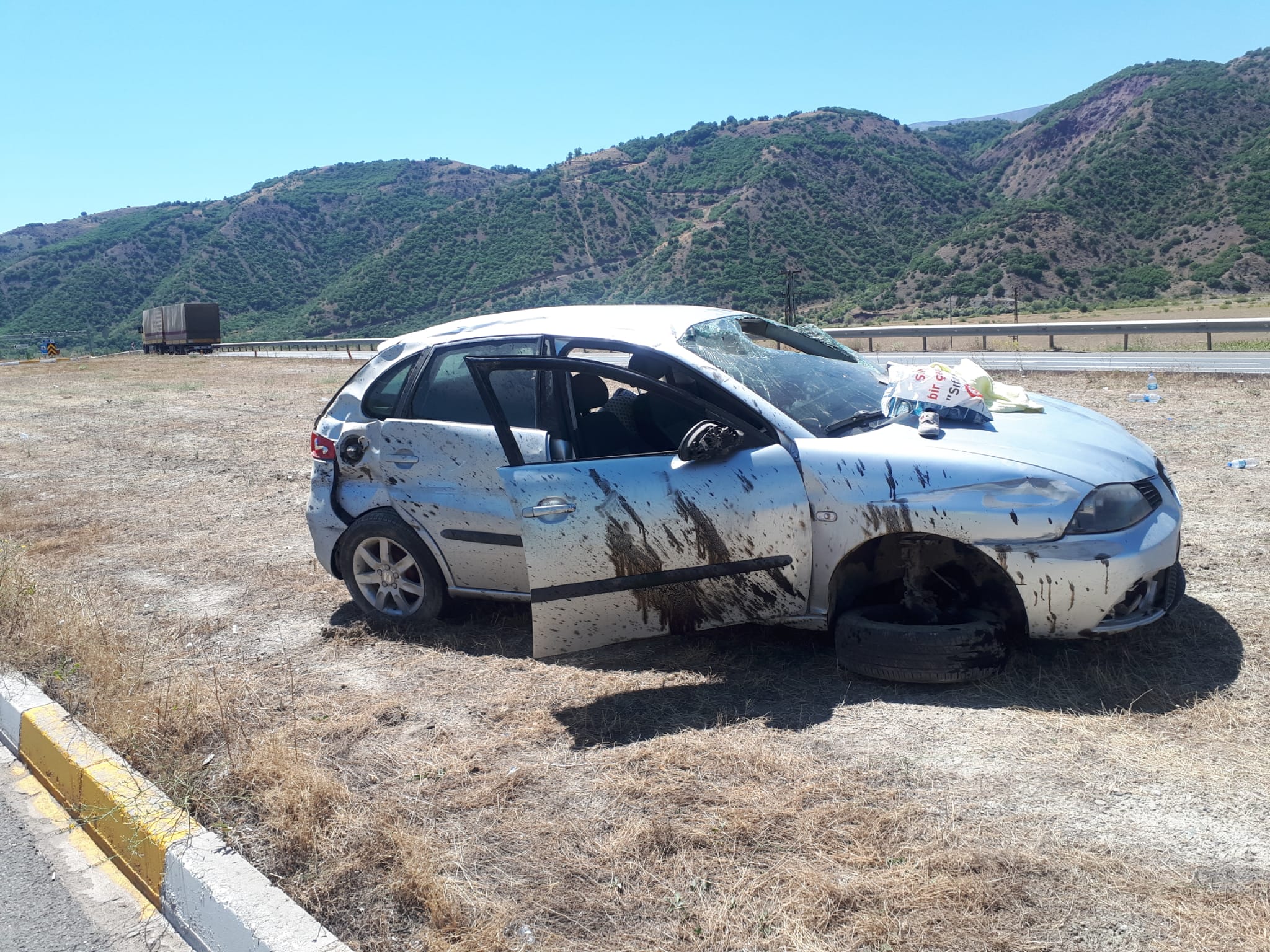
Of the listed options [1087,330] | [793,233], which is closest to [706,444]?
[1087,330]

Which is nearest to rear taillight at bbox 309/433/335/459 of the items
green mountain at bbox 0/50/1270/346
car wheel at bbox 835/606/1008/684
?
car wheel at bbox 835/606/1008/684

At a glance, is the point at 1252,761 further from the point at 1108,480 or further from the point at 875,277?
the point at 875,277

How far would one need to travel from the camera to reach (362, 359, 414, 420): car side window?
562 centimetres

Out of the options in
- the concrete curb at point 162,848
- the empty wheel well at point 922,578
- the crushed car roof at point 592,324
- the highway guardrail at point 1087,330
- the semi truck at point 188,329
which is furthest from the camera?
the semi truck at point 188,329

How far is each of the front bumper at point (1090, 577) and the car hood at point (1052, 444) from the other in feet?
0.84

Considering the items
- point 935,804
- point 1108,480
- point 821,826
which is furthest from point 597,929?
point 1108,480

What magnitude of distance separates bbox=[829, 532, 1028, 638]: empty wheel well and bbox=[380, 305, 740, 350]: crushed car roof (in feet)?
4.57

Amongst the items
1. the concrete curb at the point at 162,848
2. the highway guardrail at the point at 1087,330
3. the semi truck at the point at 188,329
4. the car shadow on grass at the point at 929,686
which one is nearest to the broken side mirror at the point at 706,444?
the car shadow on grass at the point at 929,686

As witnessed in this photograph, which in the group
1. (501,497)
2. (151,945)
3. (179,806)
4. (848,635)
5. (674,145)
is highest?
(674,145)

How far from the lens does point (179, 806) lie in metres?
3.56

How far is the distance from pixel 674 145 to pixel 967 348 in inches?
3509

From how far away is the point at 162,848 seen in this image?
11.0ft

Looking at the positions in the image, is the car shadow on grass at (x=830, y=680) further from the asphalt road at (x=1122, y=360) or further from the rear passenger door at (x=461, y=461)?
the asphalt road at (x=1122, y=360)

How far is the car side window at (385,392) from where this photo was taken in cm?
562
